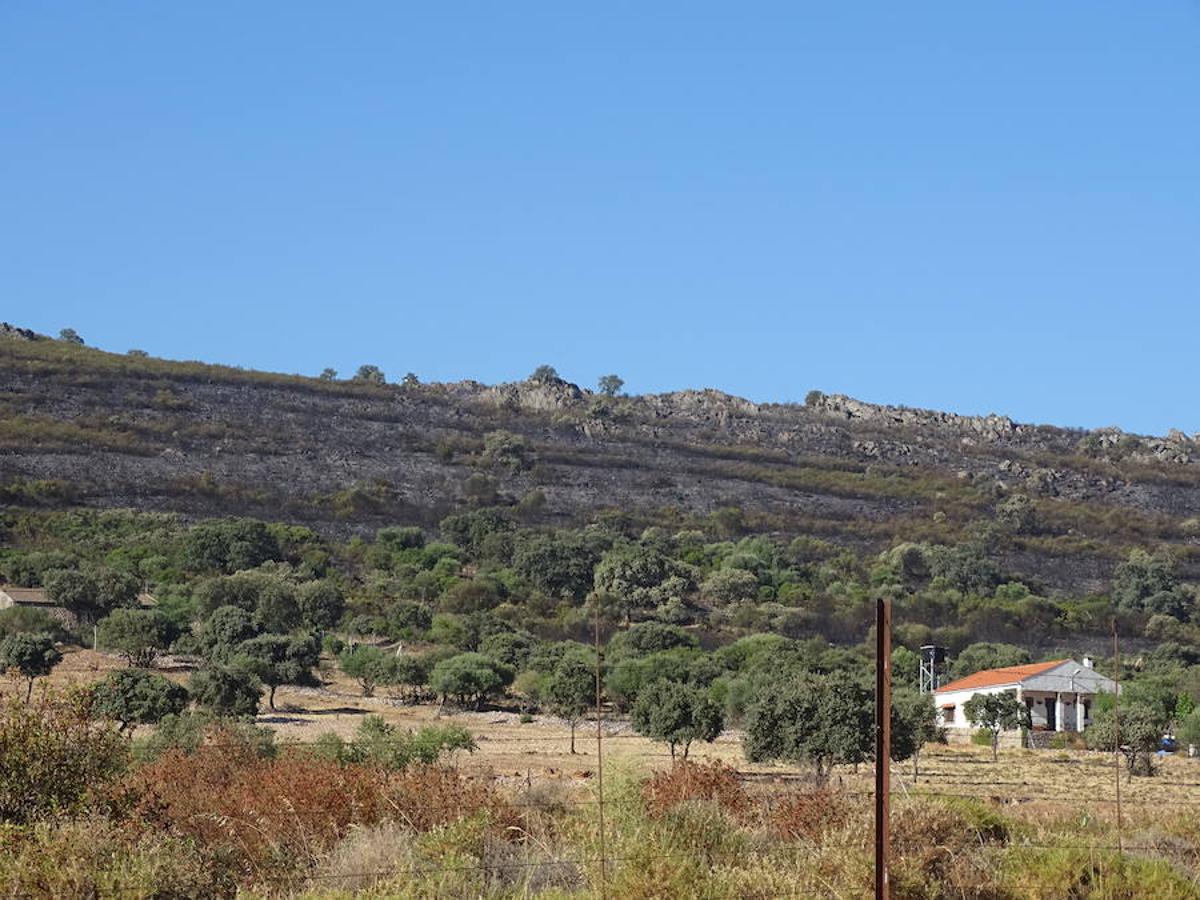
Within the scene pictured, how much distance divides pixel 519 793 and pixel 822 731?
20.4 meters

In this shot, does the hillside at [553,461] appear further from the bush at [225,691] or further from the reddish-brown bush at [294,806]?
the reddish-brown bush at [294,806]

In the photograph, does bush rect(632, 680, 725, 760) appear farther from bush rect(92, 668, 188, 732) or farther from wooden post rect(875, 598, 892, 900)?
wooden post rect(875, 598, 892, 900)

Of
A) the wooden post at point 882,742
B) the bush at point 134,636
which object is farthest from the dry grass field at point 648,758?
the wooden post at point 882,742

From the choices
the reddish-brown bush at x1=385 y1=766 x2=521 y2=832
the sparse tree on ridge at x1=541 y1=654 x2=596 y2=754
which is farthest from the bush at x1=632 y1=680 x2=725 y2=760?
the reddish-brown bush at x1=385 y1=766 x2=521 y2=832

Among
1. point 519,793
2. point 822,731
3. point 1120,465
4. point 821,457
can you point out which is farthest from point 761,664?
point 1120,465

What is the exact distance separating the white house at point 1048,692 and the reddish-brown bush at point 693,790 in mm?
48376

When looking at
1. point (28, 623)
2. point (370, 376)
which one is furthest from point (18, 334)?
point (28, 623)

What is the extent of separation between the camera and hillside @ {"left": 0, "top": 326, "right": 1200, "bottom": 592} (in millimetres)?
110438

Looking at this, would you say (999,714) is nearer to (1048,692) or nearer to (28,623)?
(1048,692)

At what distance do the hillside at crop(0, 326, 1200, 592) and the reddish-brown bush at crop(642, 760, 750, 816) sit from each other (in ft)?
286

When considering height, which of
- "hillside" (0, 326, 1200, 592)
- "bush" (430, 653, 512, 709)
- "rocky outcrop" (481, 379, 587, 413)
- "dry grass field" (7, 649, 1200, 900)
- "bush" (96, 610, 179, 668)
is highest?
"rocky outcrop" (481, 379, 587, 413)

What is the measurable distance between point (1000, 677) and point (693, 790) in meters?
53.2

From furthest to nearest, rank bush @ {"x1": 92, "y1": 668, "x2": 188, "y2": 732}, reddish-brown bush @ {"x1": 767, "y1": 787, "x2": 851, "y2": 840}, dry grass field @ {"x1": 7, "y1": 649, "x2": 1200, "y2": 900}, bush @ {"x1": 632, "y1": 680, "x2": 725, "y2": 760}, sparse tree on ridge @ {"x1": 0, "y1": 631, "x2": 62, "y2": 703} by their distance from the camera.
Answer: sparse tree on ridge @ {"x1": 0, "y1": 631, "x2": 62, "y2": 703}
bush @ {"x1": 632, "y1": 680, "x2": 725, "y2": 760}
bush @ {"x1": 92, "y1": 668, "x2": 188, "y2": 732}
reddish-brown bush @ {"x1": 767, "y1": 787, "x2": 851, "y2": 840}
dry grass field @ {"x1": 7, "y1": 649, "x2": 1200, "y2": 900}

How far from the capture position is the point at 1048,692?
6525cm
